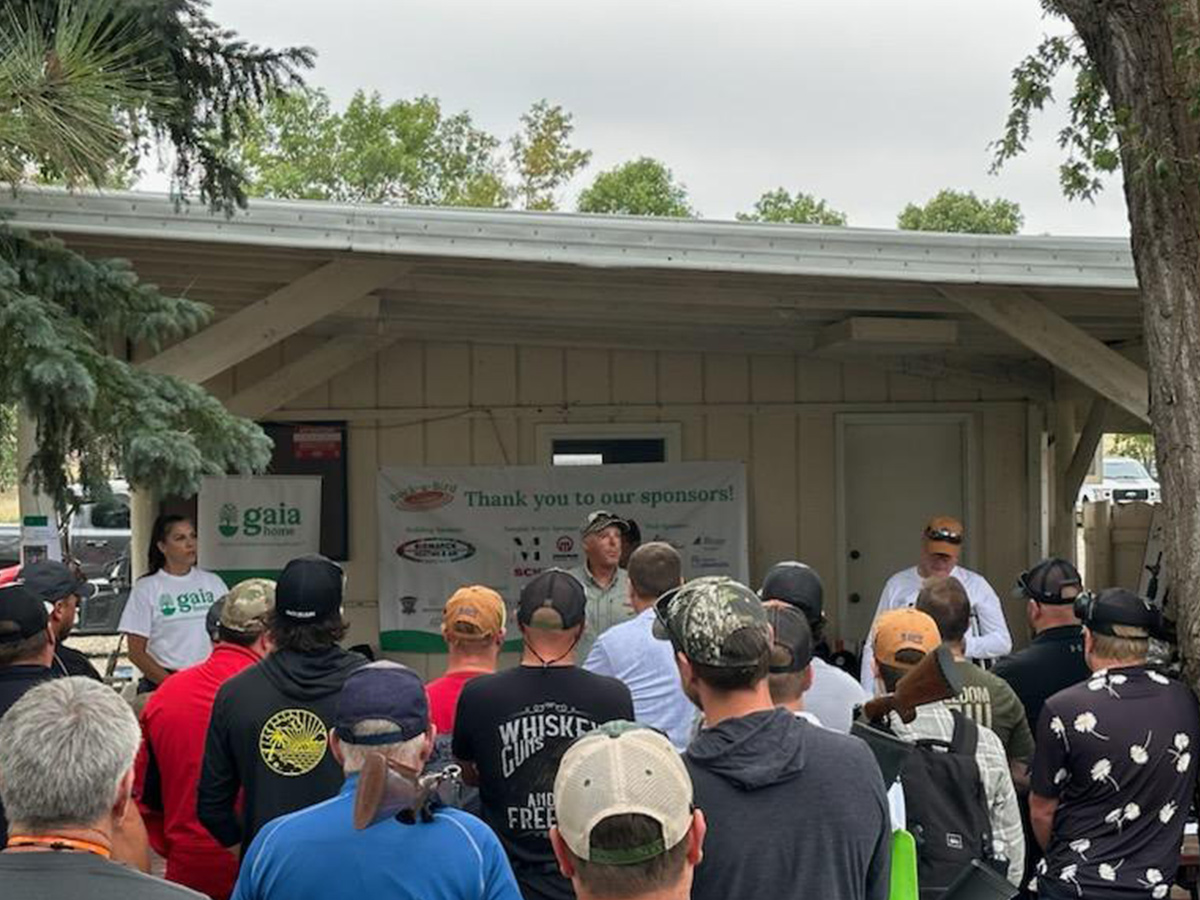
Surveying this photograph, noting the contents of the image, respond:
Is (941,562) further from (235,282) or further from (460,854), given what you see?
(460,854)

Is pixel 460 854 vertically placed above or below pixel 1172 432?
below

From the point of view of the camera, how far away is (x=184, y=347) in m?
6.94

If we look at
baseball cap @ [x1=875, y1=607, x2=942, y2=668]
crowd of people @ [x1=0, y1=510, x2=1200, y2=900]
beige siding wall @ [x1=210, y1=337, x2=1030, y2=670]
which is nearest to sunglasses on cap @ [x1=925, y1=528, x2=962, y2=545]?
crowd of people @ [x1=0, y1=510, x2=1200, y2=900]

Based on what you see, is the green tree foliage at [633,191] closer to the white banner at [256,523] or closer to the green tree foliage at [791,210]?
the green tree foliage at [791,210]

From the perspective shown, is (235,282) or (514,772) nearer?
(514,772)

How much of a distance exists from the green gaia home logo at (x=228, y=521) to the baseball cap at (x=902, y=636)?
7.08 metres

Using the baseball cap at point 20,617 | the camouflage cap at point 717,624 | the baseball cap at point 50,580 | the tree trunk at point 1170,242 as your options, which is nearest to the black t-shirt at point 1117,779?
the tree trunk at point 1170,242

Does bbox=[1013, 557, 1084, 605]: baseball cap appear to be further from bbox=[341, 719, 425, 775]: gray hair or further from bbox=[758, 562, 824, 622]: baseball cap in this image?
bbox=[341, 719, 425, 775]: gray hair

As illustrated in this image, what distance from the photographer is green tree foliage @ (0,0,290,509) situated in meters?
4.09

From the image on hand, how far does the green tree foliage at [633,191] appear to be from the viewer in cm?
4422

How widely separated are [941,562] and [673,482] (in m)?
3.45

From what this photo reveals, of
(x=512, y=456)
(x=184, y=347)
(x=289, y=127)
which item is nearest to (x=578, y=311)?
(x=512, y=456)

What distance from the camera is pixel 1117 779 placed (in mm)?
3936

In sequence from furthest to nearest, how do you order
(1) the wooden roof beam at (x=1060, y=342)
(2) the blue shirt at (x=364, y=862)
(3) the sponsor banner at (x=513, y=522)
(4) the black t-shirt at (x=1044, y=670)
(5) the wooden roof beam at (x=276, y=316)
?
(3) the sponsor banner at (x=513, y=522) < (1) the wooden roof beam at (x=1060, y=342) < (5) the wooden roof beam at (x=276, y=316) < (4) the black t-shirt at (x=1044, y=670) < (2) the blue shirt at (x=364, y=862)
